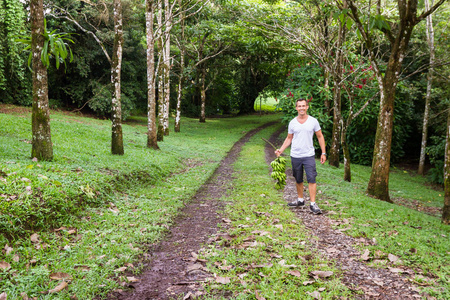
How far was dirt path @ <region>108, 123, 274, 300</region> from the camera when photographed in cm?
344

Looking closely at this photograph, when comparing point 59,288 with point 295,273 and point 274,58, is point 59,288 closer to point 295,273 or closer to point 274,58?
point 295,273

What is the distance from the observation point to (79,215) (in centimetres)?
531

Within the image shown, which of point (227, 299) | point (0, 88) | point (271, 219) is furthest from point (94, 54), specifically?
point (227, 299)

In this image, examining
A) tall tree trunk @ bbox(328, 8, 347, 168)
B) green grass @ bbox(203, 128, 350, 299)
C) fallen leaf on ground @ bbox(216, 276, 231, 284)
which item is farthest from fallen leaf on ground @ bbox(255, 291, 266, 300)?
tall tree trunk @ bbox(328, 8, 347, 168)

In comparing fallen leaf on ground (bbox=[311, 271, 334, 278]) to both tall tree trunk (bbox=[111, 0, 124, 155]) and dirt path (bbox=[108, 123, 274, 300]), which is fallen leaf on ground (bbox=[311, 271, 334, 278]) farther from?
tall tree trunk (bbox=[111, 0, 124, 155])

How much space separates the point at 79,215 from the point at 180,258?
2.31 metres

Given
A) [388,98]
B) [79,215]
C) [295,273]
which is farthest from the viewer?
[388,98]

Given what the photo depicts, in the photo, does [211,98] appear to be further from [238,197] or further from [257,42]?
[238,197]

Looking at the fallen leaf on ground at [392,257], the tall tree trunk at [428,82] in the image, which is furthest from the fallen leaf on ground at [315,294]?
the tall tree trunk at [428,82]

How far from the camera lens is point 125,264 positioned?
3992mm

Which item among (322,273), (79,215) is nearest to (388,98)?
(322,273)

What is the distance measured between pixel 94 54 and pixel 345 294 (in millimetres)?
25253

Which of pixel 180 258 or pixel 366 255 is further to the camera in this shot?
pixel 180 258

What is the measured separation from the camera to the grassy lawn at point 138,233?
136 inches
